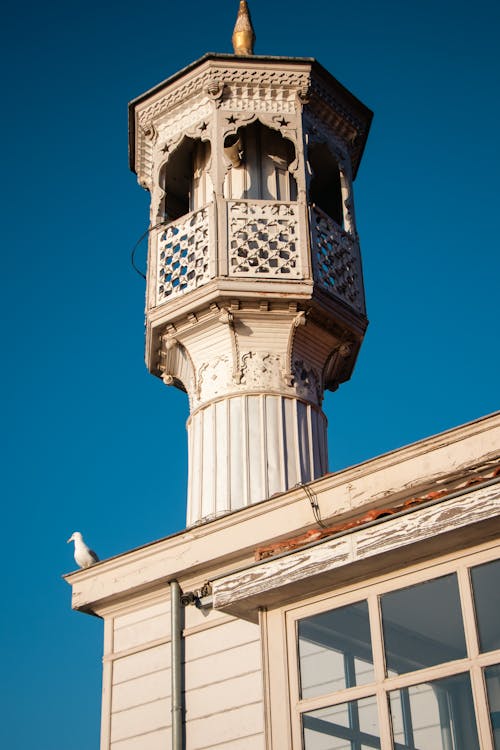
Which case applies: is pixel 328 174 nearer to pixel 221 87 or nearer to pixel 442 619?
pixel 221 87

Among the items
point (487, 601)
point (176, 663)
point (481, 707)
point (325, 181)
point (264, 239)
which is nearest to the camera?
point (481, 707)

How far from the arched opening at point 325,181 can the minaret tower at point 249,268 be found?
2.7 inches

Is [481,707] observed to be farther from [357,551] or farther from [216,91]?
[216,91]

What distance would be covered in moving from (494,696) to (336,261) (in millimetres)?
10692

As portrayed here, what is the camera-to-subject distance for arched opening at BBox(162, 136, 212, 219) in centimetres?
1795

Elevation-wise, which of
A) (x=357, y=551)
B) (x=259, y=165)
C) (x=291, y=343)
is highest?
(x=259, y=165)

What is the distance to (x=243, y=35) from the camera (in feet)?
65.0

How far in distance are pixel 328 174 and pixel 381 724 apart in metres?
13.3

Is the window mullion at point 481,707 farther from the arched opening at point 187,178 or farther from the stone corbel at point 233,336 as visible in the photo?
the arched opening at point 187,178

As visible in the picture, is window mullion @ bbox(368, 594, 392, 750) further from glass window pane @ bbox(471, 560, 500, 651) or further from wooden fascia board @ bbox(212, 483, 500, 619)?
glass window pane @ bbox(471, 560, 500, 651)

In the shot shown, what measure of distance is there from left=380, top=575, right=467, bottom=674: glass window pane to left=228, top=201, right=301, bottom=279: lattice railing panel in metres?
8.80

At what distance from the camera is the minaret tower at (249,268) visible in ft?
50.8

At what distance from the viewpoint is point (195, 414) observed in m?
16.1

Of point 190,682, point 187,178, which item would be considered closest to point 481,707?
point 190,682
